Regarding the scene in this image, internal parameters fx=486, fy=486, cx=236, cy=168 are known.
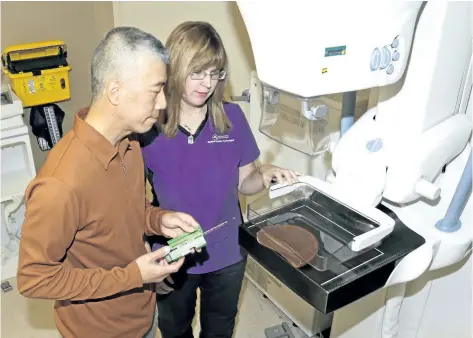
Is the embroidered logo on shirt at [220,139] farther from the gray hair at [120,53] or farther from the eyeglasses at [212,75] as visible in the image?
the gray hair at [120,53]

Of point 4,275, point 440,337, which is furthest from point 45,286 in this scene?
point 4,275

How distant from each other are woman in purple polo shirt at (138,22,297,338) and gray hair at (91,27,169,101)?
0.21 meters

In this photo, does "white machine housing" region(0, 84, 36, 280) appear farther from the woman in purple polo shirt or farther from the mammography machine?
the mammography machine

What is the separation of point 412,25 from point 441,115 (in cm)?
25

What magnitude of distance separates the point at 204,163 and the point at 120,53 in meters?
0.46

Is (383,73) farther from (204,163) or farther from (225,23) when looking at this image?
(225,23)

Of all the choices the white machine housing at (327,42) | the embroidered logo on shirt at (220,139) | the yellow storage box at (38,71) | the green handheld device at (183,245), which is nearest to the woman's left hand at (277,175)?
the embroidered logo on shirt at (220,139)

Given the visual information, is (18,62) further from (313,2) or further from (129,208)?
(313,2)

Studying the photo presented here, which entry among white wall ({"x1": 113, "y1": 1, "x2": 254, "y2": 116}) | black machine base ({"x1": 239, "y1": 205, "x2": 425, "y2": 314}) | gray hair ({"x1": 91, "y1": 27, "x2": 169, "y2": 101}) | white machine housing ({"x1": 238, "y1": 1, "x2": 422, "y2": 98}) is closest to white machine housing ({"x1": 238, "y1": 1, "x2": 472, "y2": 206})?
white machine housing ({"x1": 238, "y1": 1, "x2": 422, "y2": 98})

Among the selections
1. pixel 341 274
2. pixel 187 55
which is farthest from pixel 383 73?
pixel 187 55

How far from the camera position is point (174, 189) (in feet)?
4.75

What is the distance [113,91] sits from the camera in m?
1.10

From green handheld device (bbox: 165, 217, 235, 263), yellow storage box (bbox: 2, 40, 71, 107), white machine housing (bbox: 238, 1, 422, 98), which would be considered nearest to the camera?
white machine housing (bbox: 238, 1, 422, 98)

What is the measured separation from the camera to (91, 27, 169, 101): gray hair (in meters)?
1.09
